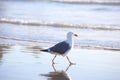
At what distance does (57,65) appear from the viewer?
361 inches

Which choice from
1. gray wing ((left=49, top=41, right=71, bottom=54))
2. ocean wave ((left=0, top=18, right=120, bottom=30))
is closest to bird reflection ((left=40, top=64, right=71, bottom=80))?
gray wing ((left=49, top=41, right=71, bottom=54))

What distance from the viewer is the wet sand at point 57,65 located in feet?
26.7

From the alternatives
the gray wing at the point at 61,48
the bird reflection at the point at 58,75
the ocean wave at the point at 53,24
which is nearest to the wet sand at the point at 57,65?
the bird reflection at the point at 58,75

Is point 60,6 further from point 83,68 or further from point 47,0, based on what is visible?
point 83,68

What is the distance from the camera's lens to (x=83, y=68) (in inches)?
349

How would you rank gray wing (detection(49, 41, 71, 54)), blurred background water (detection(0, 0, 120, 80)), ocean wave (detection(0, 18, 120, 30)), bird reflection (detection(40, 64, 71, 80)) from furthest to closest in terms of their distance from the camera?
ocean wave (detection(0, 18, 120, 30)) < gray wing (detection(49, 41, 71, 54)) < blurred background water (detection(0, 0, 120, 80)) < bird reflection (detection(40, 64, 71, 80))

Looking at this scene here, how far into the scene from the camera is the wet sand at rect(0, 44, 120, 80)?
8125 mm

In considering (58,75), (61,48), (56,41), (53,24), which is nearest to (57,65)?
(61,48)

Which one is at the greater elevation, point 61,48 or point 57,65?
point 61,48

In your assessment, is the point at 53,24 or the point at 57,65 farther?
the point at 53,24

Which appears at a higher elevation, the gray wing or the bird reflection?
the gray wing

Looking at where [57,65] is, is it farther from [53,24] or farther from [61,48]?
[53,24]

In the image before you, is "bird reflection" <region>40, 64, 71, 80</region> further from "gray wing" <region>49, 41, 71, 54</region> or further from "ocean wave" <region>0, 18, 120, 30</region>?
"ocean wave" <region>0, 18, 120, 30</region>

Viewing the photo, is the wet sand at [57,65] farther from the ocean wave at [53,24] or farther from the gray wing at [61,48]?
the ocean wave at [53,24]
